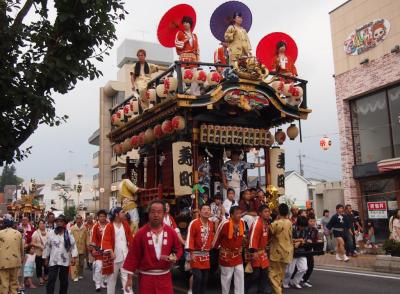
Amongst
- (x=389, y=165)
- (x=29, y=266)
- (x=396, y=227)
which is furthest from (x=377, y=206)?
(x=29, y=266)

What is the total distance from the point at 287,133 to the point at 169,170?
298cm

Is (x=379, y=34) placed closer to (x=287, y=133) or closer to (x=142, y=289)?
(x=287, y=133)

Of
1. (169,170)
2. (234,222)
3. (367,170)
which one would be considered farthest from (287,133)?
(367,170)

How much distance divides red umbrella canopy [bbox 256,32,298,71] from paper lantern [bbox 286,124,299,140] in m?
1.53

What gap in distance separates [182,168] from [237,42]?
334 centimetres

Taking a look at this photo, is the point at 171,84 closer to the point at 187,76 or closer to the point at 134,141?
the point at 187,76

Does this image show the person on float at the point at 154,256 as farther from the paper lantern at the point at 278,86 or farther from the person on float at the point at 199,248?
the paper lantern at the point at 278,86

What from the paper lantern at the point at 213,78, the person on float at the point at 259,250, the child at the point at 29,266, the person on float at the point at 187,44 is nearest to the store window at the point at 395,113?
the person on float at the point at 187,44

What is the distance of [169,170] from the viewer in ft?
31.9

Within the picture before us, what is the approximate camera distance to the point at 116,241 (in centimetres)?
714

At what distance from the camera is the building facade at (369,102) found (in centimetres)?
1576

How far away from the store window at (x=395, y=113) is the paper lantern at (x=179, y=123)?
35.6ft

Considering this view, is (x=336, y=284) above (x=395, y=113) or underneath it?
underneath

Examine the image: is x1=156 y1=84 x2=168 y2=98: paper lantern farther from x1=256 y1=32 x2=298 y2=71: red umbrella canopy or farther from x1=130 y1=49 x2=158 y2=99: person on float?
x1=256 y1=32 x2=298 y2=71: red umbrella canopy
